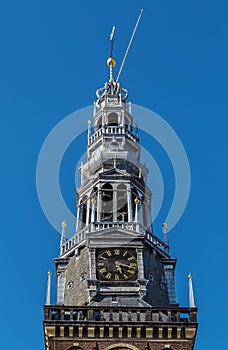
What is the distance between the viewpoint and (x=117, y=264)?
53000 millimetres

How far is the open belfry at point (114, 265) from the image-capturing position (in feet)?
155

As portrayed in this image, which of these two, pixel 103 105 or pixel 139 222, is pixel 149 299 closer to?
pixel 139 222

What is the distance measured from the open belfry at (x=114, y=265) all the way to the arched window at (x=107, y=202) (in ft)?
0.22

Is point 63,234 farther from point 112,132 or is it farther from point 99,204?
point 112,132

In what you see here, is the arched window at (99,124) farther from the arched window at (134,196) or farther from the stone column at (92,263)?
the stone column at (92,263)

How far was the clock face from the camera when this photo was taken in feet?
172

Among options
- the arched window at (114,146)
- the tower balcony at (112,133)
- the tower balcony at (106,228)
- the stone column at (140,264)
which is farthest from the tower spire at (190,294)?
the tower balcony at (112,133)

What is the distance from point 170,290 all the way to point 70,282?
6.36 metres

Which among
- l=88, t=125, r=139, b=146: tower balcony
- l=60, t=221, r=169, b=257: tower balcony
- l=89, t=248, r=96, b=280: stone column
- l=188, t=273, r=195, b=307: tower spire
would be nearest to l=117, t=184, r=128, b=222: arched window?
l=60, t=221, r=169, b=257: tower balcony

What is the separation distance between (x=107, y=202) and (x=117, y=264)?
7566 mm

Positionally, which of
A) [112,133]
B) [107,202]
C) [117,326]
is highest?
[112,133]

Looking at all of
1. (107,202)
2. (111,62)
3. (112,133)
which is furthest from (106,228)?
(111,62)

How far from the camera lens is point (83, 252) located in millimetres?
54969

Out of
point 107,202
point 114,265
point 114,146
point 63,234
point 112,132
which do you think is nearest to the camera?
point 114,265
